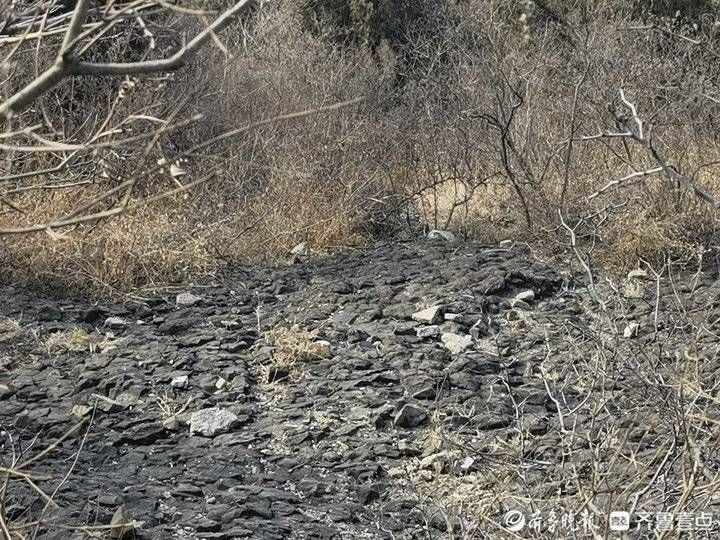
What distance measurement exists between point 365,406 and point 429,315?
4.15 ft

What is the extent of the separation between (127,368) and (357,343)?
131cm

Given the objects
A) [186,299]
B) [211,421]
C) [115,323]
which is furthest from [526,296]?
[115,323]

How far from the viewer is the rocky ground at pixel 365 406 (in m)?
3.04

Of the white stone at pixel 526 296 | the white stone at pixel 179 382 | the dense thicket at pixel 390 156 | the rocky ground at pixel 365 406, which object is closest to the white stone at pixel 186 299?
the rocky ground at pixel 365 406

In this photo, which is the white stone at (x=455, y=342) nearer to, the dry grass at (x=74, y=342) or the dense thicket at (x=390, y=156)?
the dense thicket at (x=390, y=156)

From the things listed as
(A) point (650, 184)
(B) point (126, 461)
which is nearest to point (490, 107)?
(A) point (650, 184)

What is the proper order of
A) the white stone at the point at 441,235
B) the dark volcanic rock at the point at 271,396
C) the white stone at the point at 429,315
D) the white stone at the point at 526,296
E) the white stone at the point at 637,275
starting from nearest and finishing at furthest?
the dark volcanic rock at the point at 271,396
the white stone at the point at 429,315
the white stone at the point at 526,296
the white stone at the point at 637,275
the white stone at the point at 441,235

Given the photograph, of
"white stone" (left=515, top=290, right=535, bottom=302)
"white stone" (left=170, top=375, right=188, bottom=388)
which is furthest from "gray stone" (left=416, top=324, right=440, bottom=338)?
"white stone" (left=170, top=375, right=188, bottom=388)

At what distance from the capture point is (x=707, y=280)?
6.23 metres

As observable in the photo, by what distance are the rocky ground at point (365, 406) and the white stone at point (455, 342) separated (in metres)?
0.01

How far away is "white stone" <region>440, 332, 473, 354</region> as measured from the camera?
527 cm

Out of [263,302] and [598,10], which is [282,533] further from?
Answer: [598,10]

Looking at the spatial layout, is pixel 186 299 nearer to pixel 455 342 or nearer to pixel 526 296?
pixel 455 342

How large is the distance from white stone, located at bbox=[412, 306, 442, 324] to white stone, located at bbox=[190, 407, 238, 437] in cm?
164
